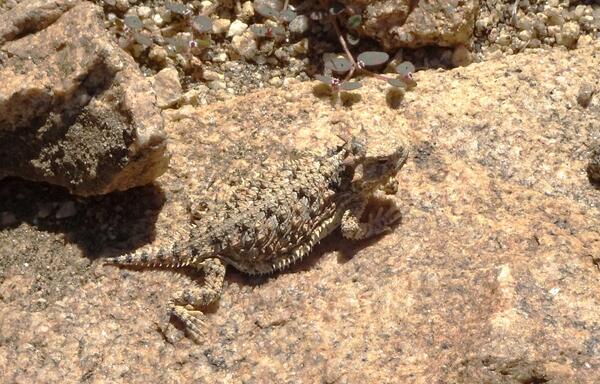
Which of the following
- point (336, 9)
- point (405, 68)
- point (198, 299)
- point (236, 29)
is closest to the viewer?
point (198, 299)

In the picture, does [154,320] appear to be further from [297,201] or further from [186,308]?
[297,201]

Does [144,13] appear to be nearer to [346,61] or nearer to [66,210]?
[346,61]

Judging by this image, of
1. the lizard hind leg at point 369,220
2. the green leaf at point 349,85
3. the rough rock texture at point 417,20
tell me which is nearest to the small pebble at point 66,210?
the lizard hind leg at point 369,220

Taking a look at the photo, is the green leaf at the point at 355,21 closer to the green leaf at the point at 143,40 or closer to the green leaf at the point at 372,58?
the green leaf at the point at 372,58

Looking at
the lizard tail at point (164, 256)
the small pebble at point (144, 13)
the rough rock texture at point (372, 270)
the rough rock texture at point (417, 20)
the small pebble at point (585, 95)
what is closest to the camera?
the rough rock texture at point (372, 270)

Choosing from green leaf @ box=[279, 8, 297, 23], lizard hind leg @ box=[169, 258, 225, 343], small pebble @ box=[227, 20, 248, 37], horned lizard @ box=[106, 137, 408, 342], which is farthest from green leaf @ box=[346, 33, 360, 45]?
lizard hind leg @ box=[169, 258, 225, 343]

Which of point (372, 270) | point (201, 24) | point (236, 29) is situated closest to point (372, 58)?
point (236, 29)
